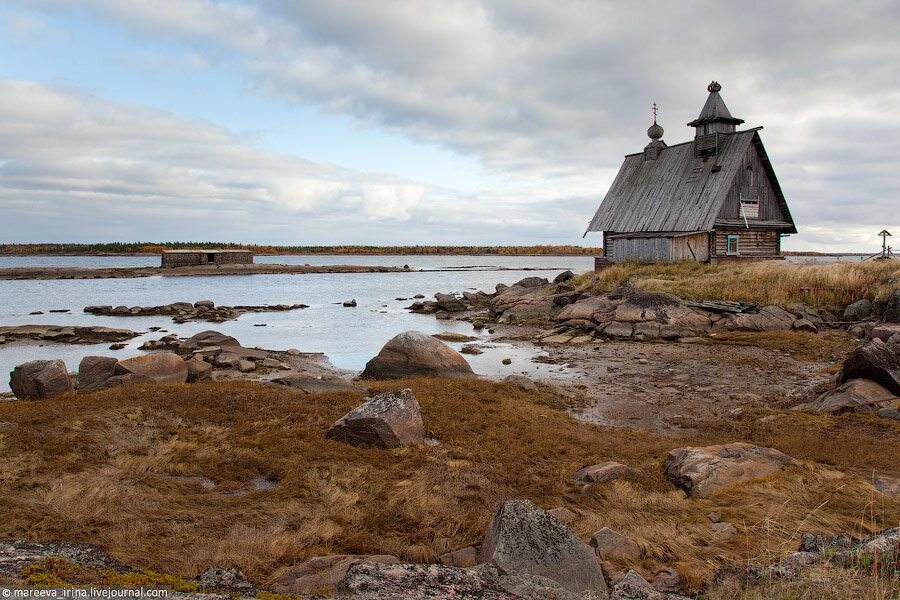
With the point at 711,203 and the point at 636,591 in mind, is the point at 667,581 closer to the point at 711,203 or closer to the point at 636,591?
the point at 636,591

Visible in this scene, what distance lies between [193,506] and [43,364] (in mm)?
7664

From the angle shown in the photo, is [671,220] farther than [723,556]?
Yes

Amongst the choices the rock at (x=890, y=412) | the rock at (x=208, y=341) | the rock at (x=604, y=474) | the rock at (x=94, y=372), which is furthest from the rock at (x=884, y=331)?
the rock at (x=208, y=341)

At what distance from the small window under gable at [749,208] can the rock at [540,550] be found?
33.5 meters

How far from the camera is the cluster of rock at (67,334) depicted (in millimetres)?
25859

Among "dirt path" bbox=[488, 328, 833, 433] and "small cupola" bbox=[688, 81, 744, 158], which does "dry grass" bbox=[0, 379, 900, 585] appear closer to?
"dirt path" bbox=[488, 328, 833, 433]

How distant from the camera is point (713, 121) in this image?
34.1 metres

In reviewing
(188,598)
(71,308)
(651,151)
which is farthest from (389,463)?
(71,308)

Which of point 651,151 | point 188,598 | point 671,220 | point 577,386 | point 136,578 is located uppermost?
point 651,151

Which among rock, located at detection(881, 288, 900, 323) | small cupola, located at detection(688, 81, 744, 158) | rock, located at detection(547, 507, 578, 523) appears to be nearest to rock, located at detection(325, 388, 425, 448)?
rock, located at detection(547, 507, 578, 523)

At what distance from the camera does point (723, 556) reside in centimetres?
558

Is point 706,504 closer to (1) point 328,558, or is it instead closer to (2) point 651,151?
(1) point 328,558

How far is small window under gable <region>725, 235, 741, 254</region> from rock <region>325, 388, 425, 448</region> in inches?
1195

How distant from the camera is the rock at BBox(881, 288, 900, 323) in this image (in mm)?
21125
